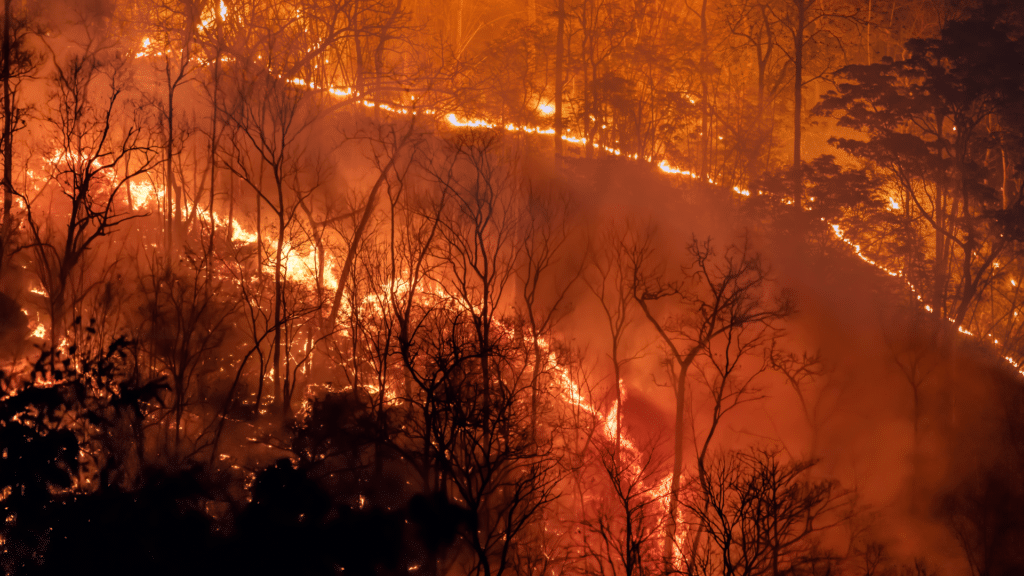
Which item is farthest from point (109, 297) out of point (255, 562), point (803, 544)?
point (803, 544)

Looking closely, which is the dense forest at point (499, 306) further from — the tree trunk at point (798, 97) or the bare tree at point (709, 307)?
the tree trunk at point (798, 97)

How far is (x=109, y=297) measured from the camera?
21297mm

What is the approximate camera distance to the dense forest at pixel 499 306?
64.7ft

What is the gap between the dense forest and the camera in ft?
64.7

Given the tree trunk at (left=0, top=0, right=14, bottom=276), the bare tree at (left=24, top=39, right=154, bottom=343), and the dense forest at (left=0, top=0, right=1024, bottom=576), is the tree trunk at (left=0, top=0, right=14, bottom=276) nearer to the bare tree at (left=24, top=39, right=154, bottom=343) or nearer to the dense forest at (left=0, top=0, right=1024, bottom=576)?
the dense forest at (left=0, top=0, right=1024, bottom=576)

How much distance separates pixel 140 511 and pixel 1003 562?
27108 millimetres

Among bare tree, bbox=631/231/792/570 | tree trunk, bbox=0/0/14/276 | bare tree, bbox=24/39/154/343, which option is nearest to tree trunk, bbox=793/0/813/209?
bare tree, bbox=631/231/792/570

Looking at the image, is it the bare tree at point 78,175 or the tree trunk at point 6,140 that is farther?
the bare tree at point 78,175

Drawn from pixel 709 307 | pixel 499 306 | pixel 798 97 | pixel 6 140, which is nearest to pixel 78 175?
pixel 6 140

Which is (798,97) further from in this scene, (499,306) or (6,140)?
(6,140)

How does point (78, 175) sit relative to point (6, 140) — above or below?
below

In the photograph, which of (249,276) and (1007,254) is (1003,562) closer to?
(1007,254)

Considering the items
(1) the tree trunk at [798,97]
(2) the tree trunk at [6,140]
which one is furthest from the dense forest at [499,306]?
(1) the tree trunk at [798,97]

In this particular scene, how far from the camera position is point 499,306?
1092 inches
